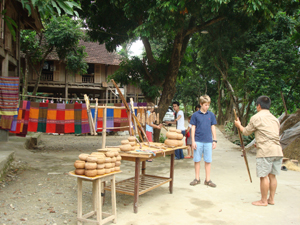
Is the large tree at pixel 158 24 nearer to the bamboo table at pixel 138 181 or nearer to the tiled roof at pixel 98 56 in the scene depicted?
the bamboo table at pixel 138 181

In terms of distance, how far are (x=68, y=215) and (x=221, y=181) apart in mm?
3640

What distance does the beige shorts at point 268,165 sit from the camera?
4531 mm

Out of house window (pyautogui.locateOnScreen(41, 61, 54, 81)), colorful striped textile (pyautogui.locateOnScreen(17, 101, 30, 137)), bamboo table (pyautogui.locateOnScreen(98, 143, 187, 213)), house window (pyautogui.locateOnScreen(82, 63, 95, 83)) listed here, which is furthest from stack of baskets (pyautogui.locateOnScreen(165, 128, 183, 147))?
house window (pyautogui.locateOnScreen(41, 61, 54, 81))

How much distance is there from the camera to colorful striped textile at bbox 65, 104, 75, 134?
10055 millimetres

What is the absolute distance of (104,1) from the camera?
9586mm

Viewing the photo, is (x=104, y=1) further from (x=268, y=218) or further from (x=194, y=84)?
(x=194, y=84)

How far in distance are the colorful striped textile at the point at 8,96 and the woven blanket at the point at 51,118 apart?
142 cm

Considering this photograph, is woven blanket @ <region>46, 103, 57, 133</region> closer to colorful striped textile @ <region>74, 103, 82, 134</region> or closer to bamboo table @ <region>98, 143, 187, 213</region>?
colorful striped textile @ <region>74, 103, 82, 134</region>

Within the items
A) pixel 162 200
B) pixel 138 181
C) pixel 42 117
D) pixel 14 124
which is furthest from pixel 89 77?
pixel 138 181

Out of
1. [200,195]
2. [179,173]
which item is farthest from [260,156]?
[179,173]

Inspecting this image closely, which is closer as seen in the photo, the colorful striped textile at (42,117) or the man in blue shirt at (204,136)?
the man in blue shirt at (204,136)

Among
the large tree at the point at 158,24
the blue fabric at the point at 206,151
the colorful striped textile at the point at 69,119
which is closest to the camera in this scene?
the blue fabric at the point at 206,151

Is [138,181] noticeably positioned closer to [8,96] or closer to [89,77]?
[8,96]

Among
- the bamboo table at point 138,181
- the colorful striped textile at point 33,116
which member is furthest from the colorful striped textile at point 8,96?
the bamboo table at point 138,181
